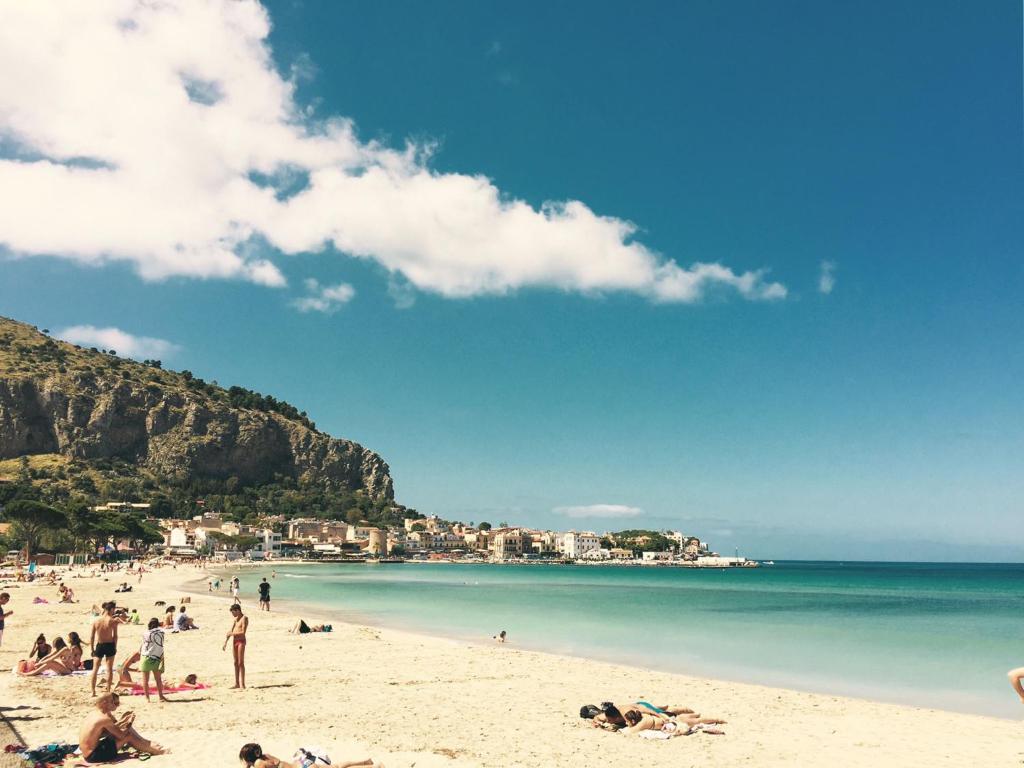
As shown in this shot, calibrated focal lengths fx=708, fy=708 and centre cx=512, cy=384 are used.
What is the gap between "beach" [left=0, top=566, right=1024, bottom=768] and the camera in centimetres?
1002

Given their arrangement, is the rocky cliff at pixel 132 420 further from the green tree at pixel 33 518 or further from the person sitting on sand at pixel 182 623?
the person sitting on sand at pixel 182 623

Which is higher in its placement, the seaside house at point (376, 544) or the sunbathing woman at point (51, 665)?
the sunbathing woman at point (51, 665)

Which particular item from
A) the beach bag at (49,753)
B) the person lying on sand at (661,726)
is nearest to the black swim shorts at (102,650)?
the beach bag at (49,753)

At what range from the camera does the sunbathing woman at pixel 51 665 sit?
13883mm

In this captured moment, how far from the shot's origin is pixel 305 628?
2475 cm

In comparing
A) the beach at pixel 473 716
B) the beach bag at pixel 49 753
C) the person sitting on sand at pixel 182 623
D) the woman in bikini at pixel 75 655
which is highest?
the beach bag at pixel 49 753

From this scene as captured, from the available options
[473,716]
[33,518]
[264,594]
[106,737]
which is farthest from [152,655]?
[33,518]

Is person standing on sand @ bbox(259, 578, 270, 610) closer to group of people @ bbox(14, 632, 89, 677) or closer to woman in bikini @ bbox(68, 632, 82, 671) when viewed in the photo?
woman in bikini @ bbox(68, 632, 82, 671)

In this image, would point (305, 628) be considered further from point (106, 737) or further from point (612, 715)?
point (106, 737)

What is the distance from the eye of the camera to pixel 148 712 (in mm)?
11383

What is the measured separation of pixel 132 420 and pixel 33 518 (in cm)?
9877

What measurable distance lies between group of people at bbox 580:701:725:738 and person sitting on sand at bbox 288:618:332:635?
599 inches

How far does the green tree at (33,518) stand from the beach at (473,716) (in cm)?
5922

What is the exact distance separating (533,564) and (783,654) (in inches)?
6828
